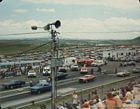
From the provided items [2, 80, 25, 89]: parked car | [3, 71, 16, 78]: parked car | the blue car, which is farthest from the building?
the blue car

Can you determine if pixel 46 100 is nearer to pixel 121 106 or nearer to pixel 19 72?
pixel 121 106

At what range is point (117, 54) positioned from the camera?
109 m

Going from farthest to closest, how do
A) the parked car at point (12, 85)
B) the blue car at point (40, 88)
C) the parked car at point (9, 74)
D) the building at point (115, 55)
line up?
the building at point (115, 55) < the parked car at point (9, 74) < the parked car at point (12, 85) < the blue car at point (40, 88)

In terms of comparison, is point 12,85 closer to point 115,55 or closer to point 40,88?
point 40,88

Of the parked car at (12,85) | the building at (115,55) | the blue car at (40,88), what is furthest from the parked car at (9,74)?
the building at (115,55)

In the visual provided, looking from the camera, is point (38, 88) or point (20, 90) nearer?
point (38, 88)

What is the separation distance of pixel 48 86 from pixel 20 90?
3475 mm

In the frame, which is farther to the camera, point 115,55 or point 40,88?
point 115,55

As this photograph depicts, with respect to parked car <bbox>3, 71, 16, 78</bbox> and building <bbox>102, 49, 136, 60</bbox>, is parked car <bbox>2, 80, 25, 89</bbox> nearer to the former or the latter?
parked car <bbox>3, 71, 16, 78</bbox>

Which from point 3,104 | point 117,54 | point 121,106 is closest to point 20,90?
point 3,104

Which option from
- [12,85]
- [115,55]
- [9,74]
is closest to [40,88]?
[12,85]

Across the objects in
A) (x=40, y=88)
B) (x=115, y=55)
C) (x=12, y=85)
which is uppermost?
(x=115, y=55)

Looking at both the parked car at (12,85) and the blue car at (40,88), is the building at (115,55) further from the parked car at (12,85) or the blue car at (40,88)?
the blue car at (40,88)

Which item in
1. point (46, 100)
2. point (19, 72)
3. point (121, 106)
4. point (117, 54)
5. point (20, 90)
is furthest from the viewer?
point (117, 54)
